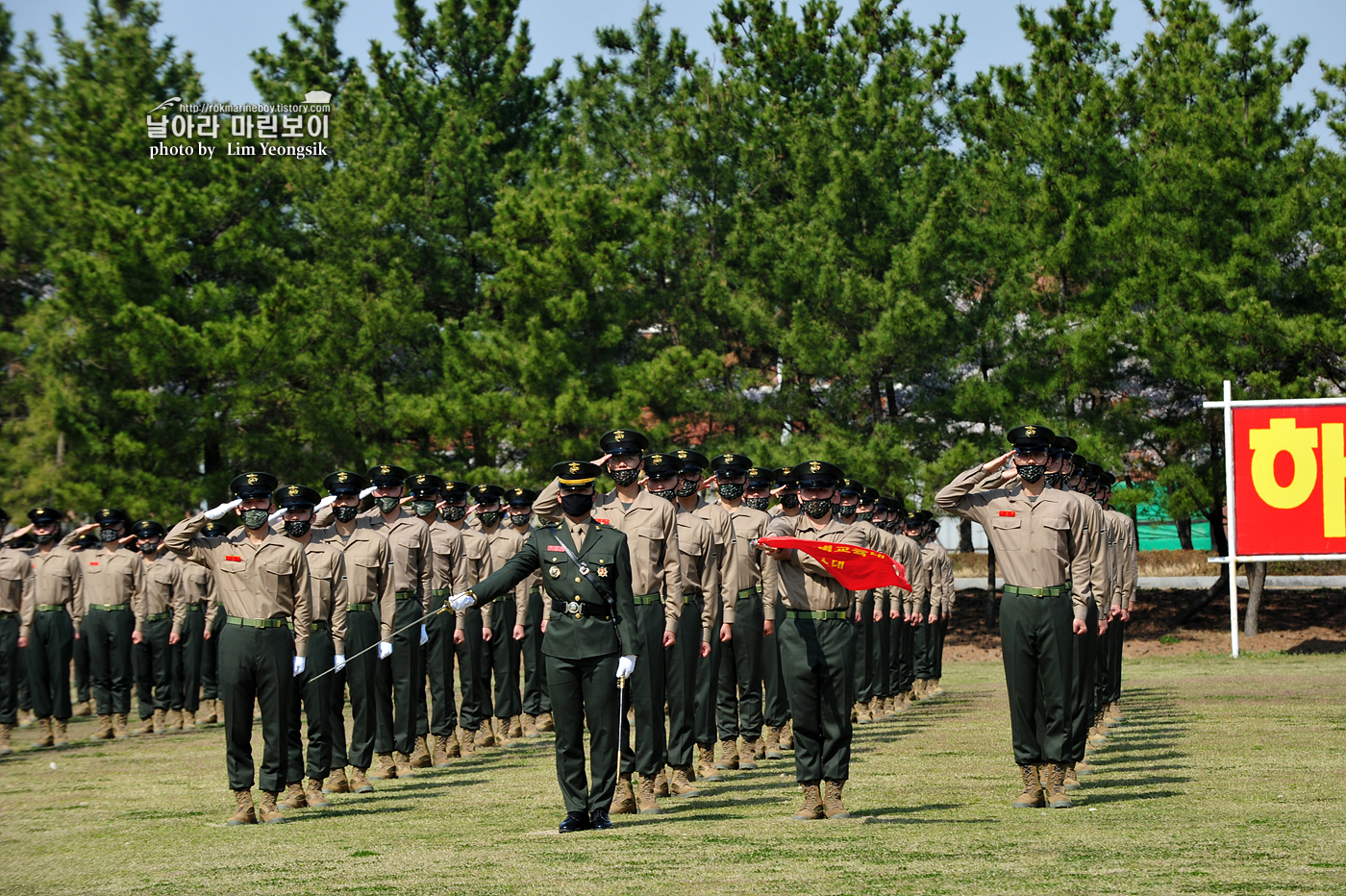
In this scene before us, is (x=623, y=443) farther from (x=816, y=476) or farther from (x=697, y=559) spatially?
(x=697, y=559)

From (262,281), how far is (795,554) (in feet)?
73.3

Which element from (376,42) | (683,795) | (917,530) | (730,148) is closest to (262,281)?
(376,42)

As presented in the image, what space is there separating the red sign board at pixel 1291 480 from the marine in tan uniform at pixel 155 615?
16836 mm

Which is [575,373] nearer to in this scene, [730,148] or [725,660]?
[730,148]

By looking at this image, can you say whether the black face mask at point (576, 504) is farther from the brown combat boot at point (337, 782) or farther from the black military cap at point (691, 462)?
the brown combat boot at point (337, 782)

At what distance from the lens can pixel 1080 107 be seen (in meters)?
29.7

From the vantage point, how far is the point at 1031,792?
10.2 meters

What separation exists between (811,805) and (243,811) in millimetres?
4088

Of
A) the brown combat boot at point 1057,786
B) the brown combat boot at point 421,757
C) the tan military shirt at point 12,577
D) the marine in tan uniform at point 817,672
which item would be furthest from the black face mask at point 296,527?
the tan military shirt at point 12,577

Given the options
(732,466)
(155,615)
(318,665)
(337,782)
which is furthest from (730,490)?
(155,615)

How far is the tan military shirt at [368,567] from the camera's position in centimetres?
1314

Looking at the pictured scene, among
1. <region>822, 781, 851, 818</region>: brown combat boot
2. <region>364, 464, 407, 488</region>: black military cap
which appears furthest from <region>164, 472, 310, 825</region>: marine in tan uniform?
<region>822, 781, 851, 818</region>: brown combat boot

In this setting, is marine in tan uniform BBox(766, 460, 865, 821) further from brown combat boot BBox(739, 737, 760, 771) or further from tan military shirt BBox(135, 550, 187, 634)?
tan military shirt BBox(135, 550, 187, 634)

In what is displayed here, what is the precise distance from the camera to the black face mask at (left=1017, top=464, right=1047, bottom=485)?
33.9 ft
